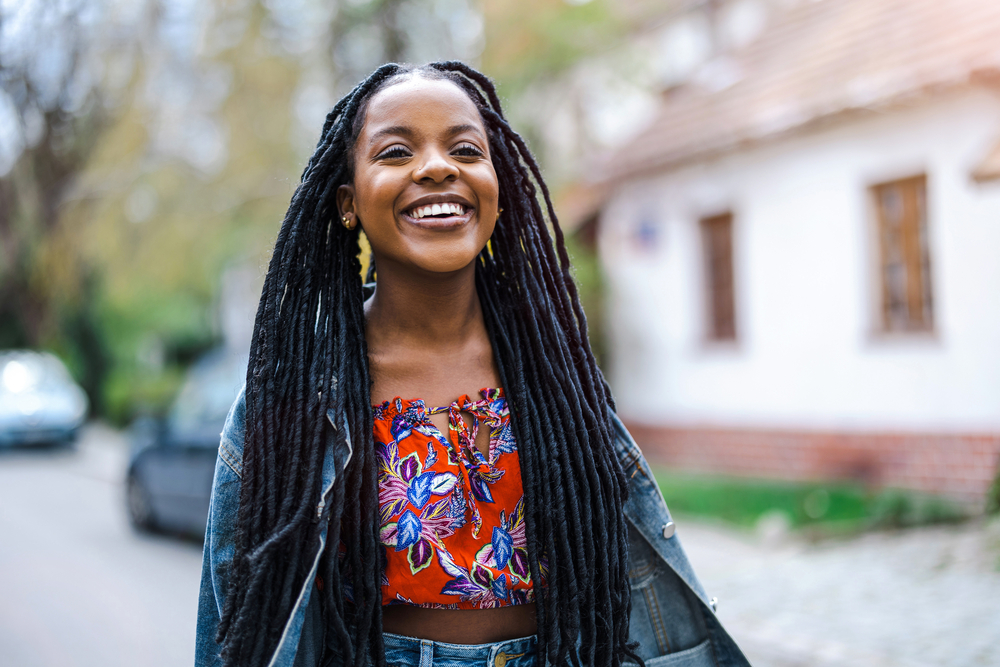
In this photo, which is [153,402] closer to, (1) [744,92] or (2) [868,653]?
(1) [744,92]

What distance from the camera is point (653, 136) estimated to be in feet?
40.5

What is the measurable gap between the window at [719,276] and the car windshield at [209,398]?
18.9 ft

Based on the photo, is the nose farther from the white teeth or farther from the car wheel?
the car wheel

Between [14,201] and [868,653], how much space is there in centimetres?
1560

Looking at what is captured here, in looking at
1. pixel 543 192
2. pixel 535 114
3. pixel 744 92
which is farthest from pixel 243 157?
pixel 543 192

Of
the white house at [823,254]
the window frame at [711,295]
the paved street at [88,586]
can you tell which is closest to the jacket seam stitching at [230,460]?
the paved street at [88,586]

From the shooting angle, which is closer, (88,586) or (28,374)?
(88,586)

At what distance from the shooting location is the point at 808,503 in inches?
338

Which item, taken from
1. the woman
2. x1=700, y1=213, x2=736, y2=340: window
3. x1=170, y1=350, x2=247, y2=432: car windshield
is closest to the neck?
the woman

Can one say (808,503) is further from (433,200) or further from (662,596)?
(433,200)

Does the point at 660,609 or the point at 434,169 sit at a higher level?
the point at 434,169

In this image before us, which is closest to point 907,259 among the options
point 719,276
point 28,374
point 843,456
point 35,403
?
point 843,456

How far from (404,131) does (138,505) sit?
8.47 metres

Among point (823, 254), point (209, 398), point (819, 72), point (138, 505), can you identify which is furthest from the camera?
point (819, 72)
